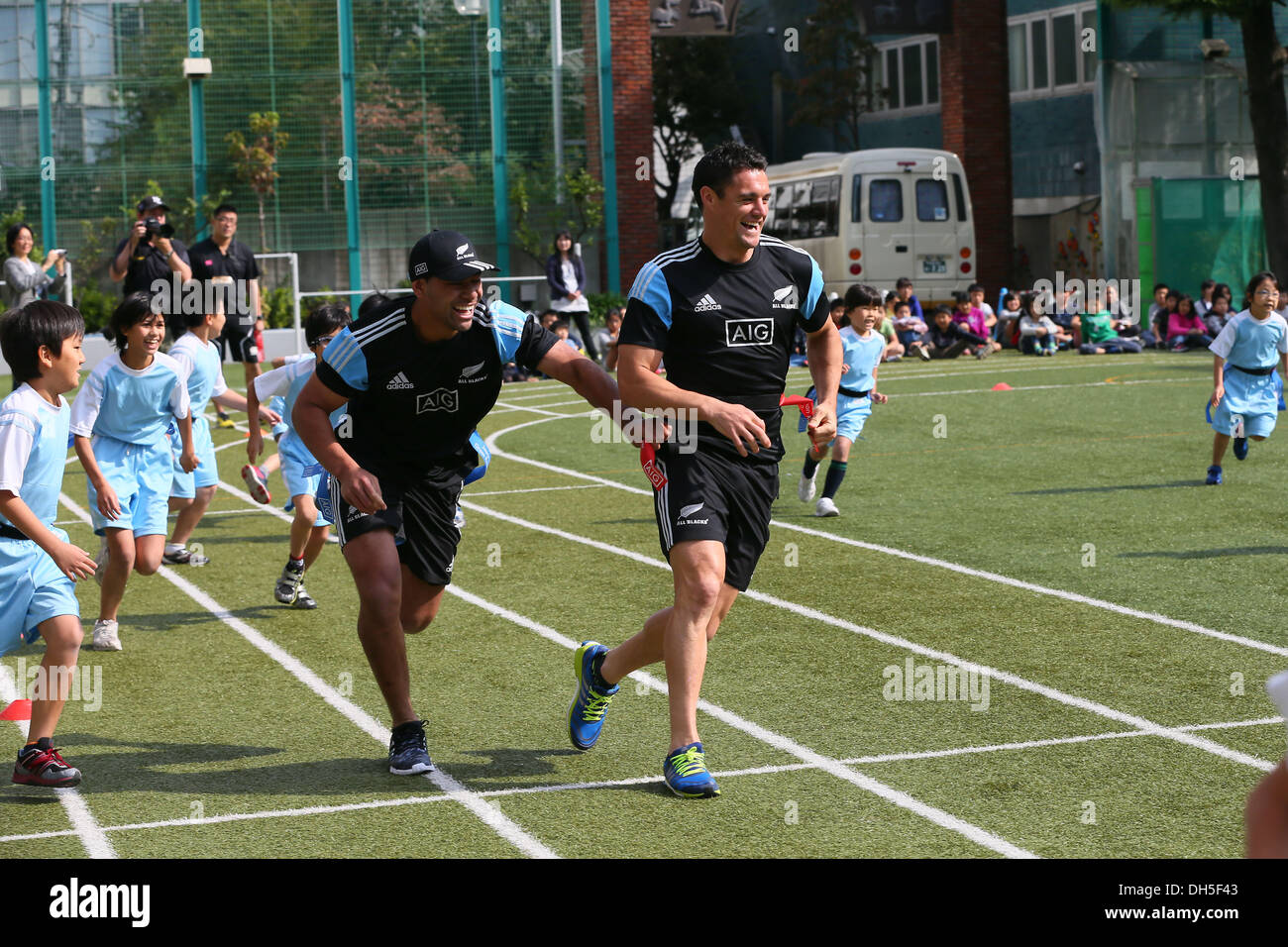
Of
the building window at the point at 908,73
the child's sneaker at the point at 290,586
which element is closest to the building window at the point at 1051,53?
the building window at the point at 908,73

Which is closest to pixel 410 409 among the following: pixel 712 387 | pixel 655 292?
pixel 655 292

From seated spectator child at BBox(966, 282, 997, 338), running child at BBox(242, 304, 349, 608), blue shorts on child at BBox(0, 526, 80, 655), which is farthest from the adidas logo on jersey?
seated spectator child at BBox(966, 282, 997, 338)

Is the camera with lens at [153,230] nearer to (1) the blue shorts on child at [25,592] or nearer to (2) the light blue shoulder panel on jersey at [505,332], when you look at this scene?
(1) the blue shorts on child at [25,592]

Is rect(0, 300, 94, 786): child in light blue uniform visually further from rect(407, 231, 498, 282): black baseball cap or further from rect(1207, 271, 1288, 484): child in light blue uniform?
rect(1207, 271, 1288, 484): child in light blue uniform

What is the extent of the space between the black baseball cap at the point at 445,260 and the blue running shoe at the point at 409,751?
5.63ft

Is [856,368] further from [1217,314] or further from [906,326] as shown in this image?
[1217,314]

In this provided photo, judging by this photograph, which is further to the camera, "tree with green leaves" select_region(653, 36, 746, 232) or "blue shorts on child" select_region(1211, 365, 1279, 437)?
"tree with green leaves" select_region(653, 36, 746, 232)

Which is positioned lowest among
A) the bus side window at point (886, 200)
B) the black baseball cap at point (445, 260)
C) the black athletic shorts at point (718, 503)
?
the black athletic shorts at point (718, 503)

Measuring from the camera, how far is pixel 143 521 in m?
8.94

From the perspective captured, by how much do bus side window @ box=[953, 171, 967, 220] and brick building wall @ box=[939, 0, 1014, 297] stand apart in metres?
4.50

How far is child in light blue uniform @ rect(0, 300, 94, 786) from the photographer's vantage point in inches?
242

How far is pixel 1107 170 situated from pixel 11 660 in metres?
29.8

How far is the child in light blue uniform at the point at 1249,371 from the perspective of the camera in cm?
1391

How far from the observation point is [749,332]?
6324 millimetres
